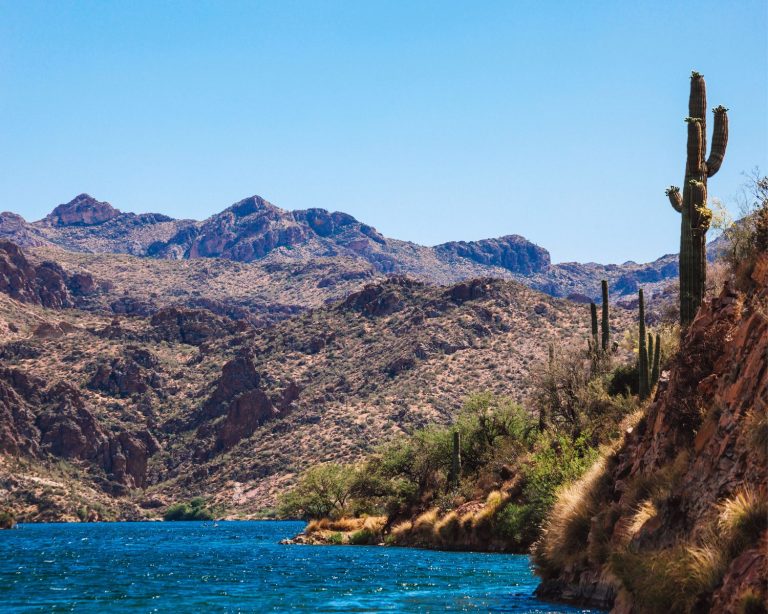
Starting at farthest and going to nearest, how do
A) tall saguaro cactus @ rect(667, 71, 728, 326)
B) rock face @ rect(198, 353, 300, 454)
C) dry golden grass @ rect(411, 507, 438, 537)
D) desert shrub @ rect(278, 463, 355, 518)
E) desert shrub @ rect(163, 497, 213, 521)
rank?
rock face @ rect(198, 353, 300, 454), desert shrub @ rect(163, 497, 213, 521), desert shrub @ rect(278, 463, 355, 518), dry golden grass @ rect(411, 507, 438, 537), tall saguaro cactus @ rect(667, 71, 728, 326)

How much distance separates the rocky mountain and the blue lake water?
75.2 metres

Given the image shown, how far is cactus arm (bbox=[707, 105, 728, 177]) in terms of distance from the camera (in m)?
24.1

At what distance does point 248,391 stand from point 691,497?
502ft

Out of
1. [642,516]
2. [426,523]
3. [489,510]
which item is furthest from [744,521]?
[426,523]

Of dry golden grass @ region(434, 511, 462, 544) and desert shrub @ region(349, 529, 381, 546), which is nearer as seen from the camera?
dry golden grass @ region(434, 511, 462, 544)

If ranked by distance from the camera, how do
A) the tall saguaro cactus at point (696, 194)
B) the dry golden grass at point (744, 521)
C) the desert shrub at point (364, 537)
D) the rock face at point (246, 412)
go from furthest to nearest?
the rock face at point (246, 412) → the desert shrub at point (364, 537) → the tall saguaro cactus at point (696, 194) → the dry golden grass at point (744, 521)

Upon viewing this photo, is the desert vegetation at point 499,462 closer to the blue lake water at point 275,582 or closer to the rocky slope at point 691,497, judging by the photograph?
the blue lake water at point 275,582

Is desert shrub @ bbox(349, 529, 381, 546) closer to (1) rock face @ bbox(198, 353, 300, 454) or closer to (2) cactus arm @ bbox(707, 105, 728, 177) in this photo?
(2) cactus arm @ bbox(707, 105, 728, 177)

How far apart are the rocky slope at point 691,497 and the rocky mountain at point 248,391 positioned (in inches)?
3844

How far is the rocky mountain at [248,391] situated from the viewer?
138 m

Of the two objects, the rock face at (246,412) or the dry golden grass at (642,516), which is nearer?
the dry golden grass at (642,516)

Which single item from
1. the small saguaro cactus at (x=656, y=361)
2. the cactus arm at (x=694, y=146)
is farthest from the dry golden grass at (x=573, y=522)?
the small saguaro cactus at (x=656, y=361)

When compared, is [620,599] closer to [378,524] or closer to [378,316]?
[378,524]

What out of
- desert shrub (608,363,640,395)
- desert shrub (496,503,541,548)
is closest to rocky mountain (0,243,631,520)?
desert shrub (496,503,541,548)
